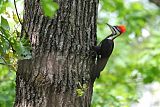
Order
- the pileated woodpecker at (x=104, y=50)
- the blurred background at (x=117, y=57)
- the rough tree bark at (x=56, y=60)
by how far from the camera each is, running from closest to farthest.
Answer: the rough tree bark at (x=56, y=60) → the blurred background at (x=117, y=57) → the pileated woodpecker at (x=104, y=50)

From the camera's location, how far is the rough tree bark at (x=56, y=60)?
263 cm

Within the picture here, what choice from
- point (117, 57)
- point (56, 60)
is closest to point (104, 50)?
point (56, 60)

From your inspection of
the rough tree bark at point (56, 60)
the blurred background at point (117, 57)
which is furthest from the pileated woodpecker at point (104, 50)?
the blurred background at point (117, 57)

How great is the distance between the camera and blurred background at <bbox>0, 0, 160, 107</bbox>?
280cm

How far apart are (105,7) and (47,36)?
8.76 ft

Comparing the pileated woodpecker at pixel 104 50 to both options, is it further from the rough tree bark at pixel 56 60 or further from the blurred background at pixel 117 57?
the blurred background at pixel 117 57


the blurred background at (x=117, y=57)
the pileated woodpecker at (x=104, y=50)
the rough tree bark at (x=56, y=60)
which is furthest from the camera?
the pileated woodpecker at (x=104, y=50)

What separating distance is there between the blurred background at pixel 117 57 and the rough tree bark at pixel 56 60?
121 mm

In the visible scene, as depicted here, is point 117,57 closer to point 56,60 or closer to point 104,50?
point 104,50

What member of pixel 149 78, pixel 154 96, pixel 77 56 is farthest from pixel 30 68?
pixel 154 96

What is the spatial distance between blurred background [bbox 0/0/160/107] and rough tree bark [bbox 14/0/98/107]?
0.40 ft

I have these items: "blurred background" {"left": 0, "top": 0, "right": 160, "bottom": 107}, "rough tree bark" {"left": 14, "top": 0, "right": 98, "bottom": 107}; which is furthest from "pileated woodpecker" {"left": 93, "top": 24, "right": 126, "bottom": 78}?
"blurred background" {"left": 0, "top": 0, "right": 160, "bottom": 107}

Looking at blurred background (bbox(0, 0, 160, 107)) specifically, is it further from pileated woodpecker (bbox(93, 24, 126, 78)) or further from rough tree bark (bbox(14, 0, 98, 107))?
pileated woodpecker (bbox(93, 24, 126, 78))

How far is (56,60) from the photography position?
104 inches
